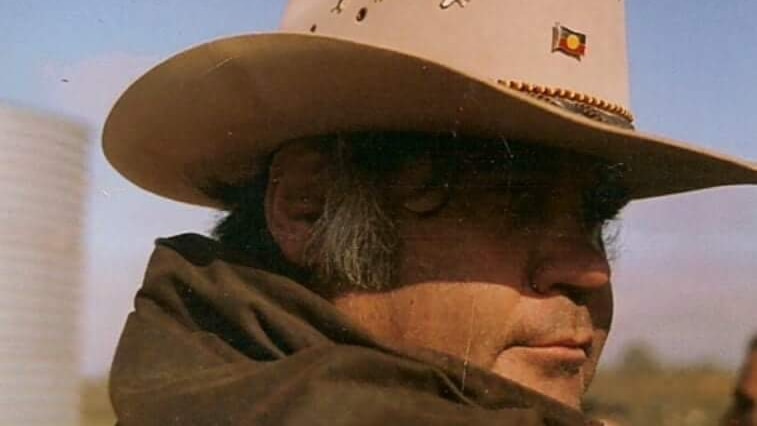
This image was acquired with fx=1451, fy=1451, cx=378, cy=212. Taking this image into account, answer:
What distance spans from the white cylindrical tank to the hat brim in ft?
0.24

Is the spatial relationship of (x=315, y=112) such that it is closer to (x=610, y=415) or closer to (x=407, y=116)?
(x=407, y=116)

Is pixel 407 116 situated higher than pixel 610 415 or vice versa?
pixel 407 116

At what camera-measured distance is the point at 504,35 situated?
4.23 ft

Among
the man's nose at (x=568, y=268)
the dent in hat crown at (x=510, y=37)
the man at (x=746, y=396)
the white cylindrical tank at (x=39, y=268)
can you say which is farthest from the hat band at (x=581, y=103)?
the white cylindrical tank at (x=39, y=268)

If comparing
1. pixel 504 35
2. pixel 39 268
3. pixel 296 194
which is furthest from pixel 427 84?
pixel 39 268

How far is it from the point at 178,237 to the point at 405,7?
310mm

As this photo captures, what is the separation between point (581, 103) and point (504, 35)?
3.6 inches

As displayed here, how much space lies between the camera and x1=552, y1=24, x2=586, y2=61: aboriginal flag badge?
1303 mm

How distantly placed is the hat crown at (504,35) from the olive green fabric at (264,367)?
24cm

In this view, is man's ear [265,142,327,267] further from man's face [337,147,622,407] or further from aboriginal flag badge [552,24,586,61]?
aboriginal flag badge [552,24,586,61]

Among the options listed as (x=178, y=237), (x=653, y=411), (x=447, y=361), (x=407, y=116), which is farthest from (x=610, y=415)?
(x=178, y=237)

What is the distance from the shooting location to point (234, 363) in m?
1.30

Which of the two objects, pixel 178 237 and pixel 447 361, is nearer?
pixel 447 361

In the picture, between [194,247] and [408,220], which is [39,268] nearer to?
[194,247]
